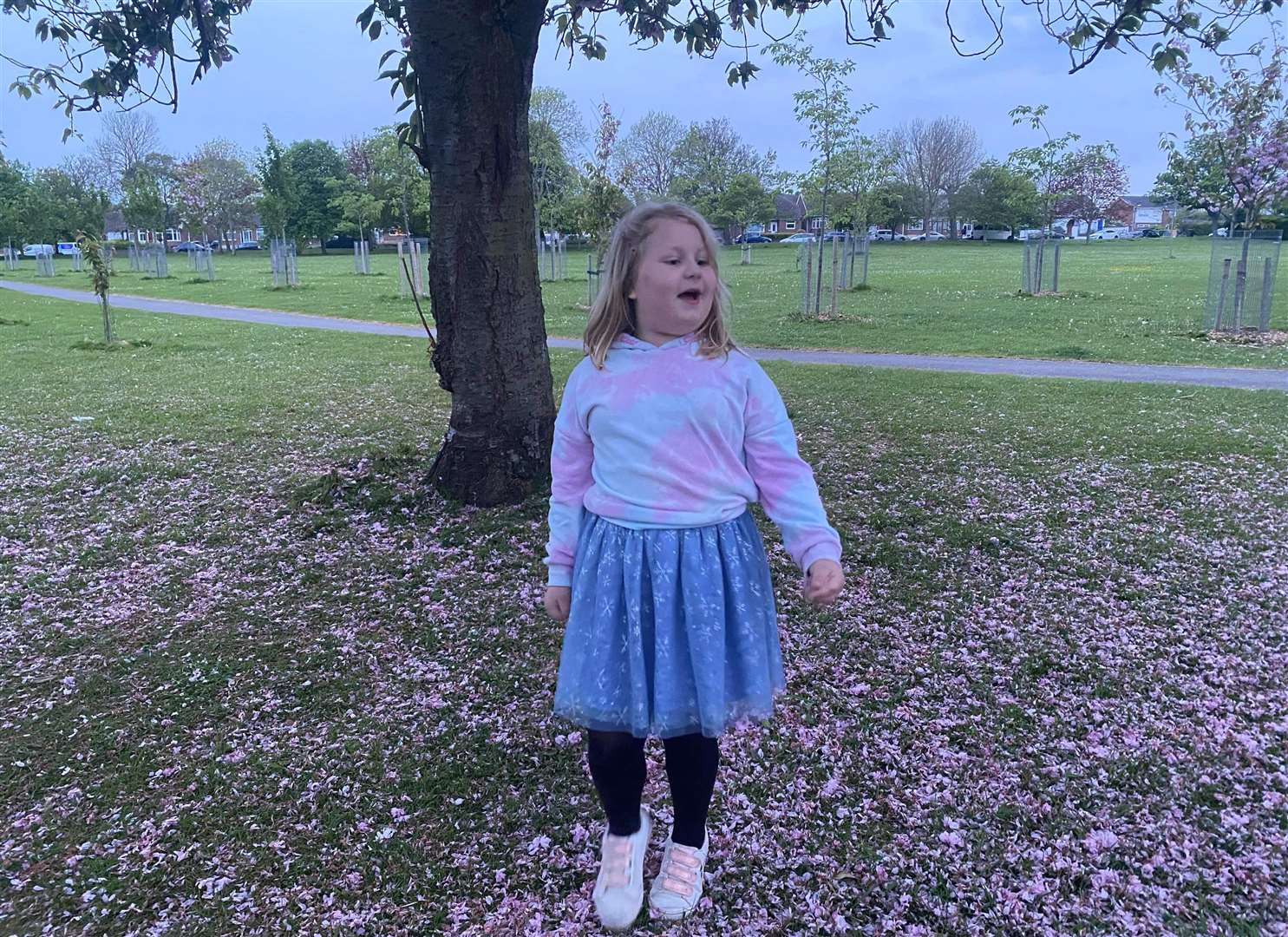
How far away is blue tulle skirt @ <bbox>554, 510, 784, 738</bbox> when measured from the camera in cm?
213

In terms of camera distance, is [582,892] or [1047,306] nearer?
[582,892]

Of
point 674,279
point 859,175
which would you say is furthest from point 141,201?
point 674,279

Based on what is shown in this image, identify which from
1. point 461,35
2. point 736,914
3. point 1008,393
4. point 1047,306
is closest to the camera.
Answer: point 736,914

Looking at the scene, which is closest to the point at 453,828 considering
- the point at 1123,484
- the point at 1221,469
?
the point at 1123,484

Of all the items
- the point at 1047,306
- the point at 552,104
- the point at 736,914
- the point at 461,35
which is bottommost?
the point at 736,914

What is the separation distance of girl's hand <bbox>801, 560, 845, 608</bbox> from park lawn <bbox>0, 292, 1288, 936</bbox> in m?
0.95

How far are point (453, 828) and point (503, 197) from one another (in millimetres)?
3665

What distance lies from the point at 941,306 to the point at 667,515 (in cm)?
1852

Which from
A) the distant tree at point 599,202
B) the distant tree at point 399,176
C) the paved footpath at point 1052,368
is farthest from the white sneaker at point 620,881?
the distant tree at point 399,176

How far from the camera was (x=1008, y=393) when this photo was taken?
30.3 ft

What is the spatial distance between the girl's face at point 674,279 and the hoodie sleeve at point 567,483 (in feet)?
0.95

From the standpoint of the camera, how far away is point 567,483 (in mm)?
2324

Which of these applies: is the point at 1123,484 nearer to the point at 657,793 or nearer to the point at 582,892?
the point at 657,793

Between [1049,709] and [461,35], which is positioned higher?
[461,35]
